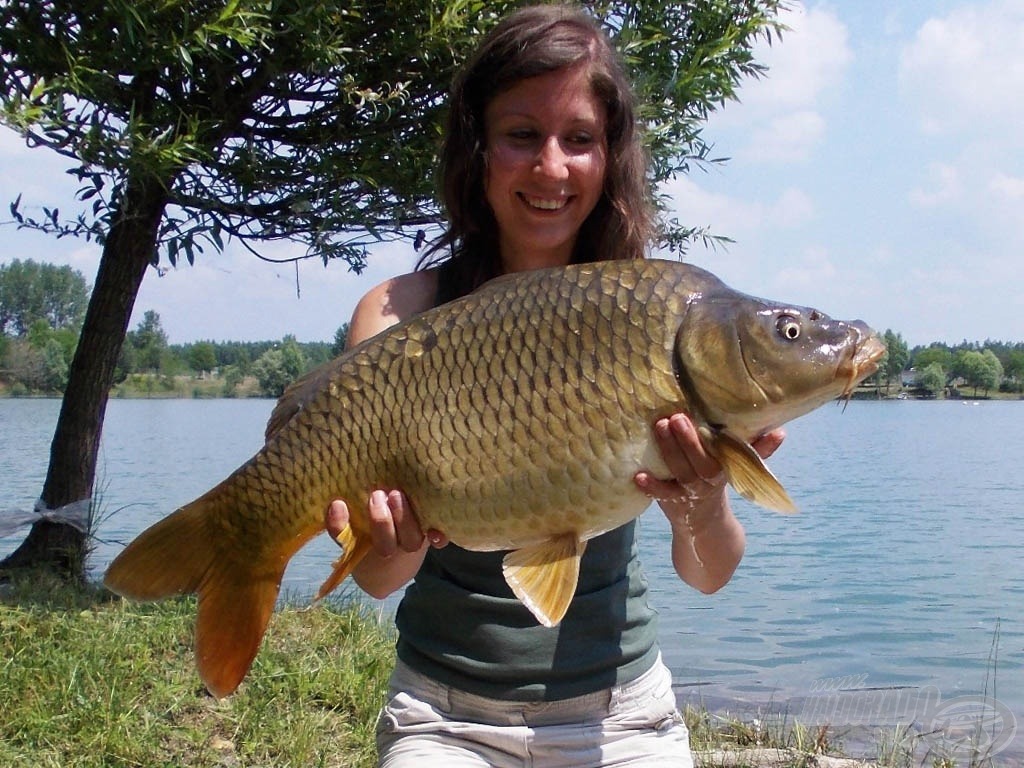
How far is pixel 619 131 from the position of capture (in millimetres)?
2191

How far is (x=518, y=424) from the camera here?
161 cm

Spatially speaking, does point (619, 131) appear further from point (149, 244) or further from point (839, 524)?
point (839, 524)

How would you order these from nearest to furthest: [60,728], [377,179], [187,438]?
[60,728] < [377,179] < [187,438]

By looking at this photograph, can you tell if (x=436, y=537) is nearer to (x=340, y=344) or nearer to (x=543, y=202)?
(x=543, y=202)

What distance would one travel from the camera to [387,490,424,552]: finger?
1708mm

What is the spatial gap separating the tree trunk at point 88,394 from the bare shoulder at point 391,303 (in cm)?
275

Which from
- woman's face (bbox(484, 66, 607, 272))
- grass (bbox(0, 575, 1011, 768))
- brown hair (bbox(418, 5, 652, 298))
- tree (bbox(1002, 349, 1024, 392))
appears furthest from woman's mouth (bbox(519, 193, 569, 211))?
tree (bbox(1002, 349, 1024, 392))

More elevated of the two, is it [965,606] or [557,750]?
[557,750]

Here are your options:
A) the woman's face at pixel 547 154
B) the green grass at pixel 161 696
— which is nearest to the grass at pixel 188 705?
the green grass at pixel 161 696

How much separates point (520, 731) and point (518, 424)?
62 centimetres

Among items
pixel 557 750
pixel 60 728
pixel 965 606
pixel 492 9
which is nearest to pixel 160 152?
pixel 492 9

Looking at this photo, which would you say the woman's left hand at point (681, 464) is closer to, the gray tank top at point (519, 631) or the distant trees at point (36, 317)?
the gray tank top at point (519, 631)

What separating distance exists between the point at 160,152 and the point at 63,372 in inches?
1534

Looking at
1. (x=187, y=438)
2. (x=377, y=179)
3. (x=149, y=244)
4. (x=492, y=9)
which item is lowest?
(x=187, y=438)
